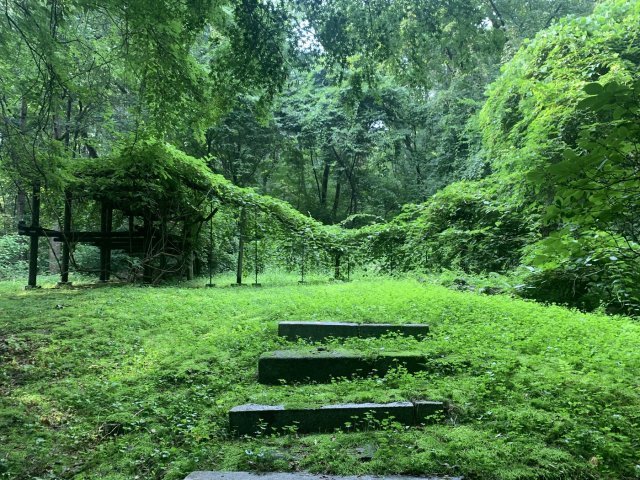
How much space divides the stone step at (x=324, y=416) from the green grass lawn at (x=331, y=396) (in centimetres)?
10

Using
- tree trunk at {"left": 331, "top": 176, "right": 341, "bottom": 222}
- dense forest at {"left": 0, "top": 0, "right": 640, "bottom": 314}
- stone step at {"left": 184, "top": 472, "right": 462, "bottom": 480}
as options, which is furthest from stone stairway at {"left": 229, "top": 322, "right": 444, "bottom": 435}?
tree trunk at {"left": 331, "top": 176, "right": 341, "bottom": 222}

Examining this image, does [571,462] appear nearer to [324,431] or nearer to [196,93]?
[324,431]

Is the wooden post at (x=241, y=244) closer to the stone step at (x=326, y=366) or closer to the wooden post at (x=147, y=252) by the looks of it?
the wooden post at (x=147, y=252)

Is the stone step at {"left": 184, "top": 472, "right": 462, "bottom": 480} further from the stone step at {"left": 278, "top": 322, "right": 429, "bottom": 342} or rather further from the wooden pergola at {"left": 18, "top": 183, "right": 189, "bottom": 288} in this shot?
the wooden pergola at {"left": 18, "top": 183, "right": 189, "bottom": 288}

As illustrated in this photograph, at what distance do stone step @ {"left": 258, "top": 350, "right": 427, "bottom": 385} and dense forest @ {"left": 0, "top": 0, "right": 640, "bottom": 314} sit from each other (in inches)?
63.6

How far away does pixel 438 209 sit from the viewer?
11008 millimetres

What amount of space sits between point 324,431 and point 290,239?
9.00m

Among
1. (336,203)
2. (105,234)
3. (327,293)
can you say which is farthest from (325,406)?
(336,203)

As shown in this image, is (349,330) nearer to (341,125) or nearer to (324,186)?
(341,125)

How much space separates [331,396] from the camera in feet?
10.2

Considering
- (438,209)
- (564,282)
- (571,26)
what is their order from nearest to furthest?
(564,282) < (571,26) < (438,209)

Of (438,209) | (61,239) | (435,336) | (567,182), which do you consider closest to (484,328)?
(435,336)

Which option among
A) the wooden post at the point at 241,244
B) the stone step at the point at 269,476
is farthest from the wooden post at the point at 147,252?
the stone step at the point at 269,476

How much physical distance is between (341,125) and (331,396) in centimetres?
1878
